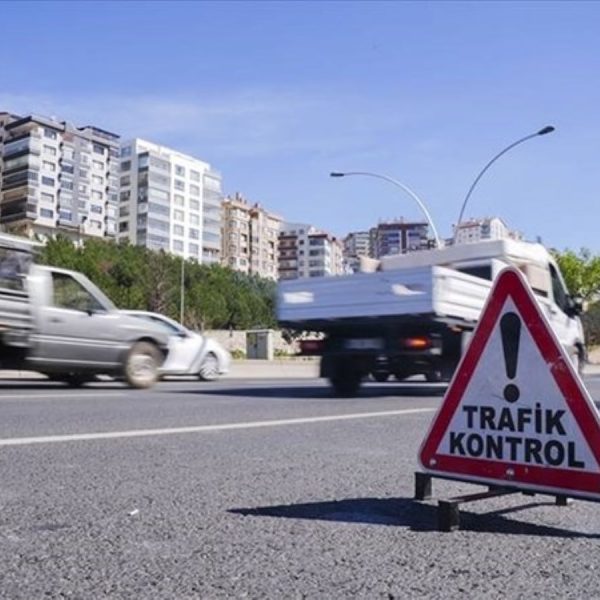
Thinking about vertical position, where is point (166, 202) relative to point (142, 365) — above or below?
above

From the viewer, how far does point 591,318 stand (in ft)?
229

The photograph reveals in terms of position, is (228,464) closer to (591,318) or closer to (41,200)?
(591,318)

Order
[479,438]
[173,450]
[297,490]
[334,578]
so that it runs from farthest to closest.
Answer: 1. [173,450]
2. [297,490]
3. [479,438]
4. [334,578]

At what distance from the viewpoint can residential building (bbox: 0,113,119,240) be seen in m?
117

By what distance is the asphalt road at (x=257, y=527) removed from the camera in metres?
2.52

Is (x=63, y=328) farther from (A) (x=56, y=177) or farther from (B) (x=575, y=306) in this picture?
(A) (x=56, y=177)

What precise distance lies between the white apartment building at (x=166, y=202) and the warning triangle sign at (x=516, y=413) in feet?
421

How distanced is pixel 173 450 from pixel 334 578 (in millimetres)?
2951

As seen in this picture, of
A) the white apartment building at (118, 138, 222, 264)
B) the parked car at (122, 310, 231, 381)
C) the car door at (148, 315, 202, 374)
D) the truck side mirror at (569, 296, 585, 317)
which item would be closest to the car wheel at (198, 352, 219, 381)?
the parked car at (122, 310, 231, 381)

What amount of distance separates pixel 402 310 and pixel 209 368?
8.70 meters

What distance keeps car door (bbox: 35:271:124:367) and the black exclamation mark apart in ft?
32.1

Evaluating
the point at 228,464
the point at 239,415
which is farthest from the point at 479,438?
the point at 239,415

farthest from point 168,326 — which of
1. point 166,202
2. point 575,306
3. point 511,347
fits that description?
point 166,202

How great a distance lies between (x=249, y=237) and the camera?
15862 centimetres
